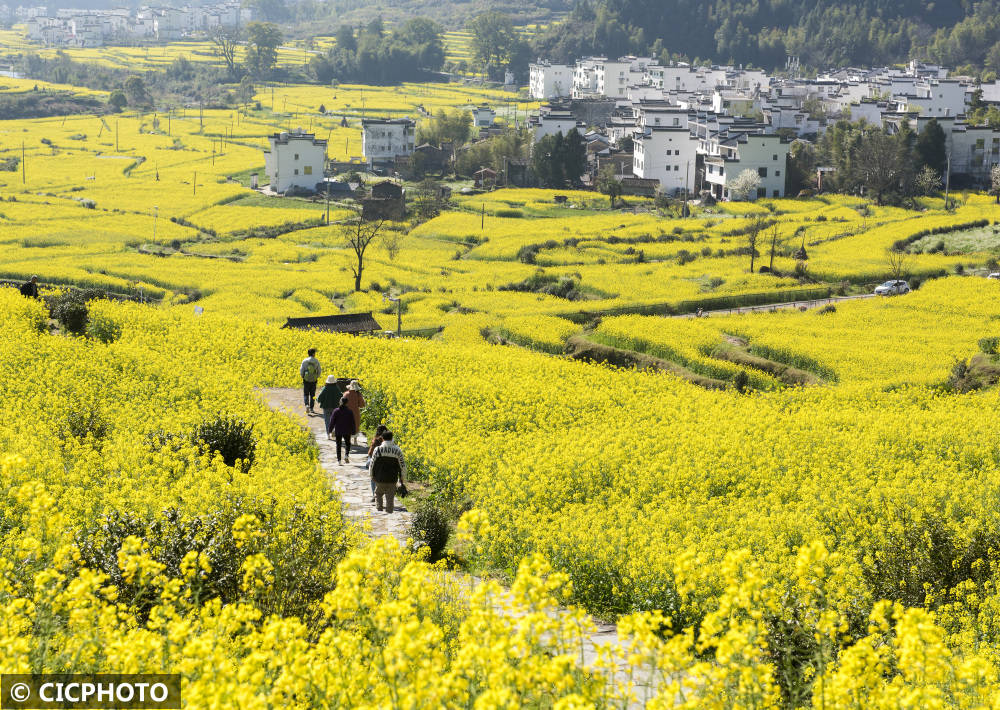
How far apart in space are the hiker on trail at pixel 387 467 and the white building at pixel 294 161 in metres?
92.3

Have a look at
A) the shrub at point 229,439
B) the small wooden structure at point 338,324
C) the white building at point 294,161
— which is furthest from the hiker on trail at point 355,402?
the white building at point 294,161

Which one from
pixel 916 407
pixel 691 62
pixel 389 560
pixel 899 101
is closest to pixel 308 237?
pixel 916 407

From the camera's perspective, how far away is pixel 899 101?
130625 millimetres

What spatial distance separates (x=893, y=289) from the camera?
58531mm

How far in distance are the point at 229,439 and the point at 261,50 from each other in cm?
19306

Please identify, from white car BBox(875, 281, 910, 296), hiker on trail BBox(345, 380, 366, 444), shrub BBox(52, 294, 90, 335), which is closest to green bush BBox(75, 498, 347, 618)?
hiker on trail BBox(345, 380, 366, 444)

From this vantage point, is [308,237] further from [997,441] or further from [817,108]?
[817,108]

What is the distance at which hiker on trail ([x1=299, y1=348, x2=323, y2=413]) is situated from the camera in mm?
22953

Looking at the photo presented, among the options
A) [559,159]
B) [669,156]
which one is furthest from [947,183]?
[559,159]

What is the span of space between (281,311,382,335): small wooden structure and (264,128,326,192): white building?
66.0 meters

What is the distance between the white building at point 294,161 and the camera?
10544cm

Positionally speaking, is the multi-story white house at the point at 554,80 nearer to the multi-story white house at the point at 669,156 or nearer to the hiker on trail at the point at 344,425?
the multi-story white house at the point at 669,156

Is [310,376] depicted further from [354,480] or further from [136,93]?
[136,93]

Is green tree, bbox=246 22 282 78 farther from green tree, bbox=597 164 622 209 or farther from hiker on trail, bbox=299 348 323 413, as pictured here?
hiker on trail, bbox=299 348 323 413
